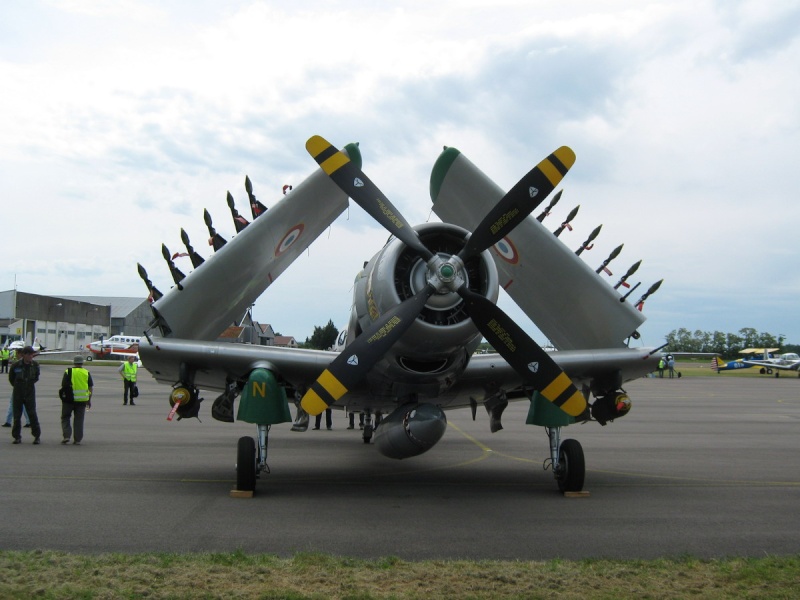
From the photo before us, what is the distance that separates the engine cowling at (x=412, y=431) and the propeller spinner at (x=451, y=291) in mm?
1027

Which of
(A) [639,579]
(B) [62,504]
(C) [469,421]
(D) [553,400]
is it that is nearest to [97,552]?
(B) [62,504]

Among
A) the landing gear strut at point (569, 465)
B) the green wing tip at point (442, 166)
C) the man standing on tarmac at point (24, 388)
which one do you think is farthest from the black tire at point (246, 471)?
the man standing on tarmac at point (24, 388)

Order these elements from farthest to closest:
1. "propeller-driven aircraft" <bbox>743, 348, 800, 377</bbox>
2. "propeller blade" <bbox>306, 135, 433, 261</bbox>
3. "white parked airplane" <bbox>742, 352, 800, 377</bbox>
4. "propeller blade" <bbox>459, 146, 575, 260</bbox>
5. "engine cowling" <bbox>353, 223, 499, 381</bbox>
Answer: "propeller-driven aircraft" <bbox>743, 348, 800, 377</bbox>
"white parked airplane" <bbox>742, 352, 800, 377</bbox>
"propeller blade" <bbox>306, 135, 433, 261</bbox>
"engine cowling" <bbox>353, 223, 499, 381</bbox>
"propeller blade" <bbox>459, 146, 575, 260</bbox>

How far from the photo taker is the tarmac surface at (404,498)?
255 inches

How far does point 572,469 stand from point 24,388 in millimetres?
10316

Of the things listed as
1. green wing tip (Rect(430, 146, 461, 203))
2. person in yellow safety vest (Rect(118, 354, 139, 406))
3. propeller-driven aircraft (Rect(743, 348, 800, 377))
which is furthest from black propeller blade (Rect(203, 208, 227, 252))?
propeller-driven aircraft (Rect(743, 348, 800, 377))

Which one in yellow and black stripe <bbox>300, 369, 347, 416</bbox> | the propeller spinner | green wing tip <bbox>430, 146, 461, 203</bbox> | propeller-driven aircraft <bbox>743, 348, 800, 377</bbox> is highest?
green wing tip <bbox>430, 146, 461, 203</bbox>

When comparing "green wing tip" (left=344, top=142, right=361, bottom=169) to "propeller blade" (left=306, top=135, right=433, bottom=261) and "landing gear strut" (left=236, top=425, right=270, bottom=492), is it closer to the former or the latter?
"propeller blade" (left=306, top=135, right=433, bottom=261)

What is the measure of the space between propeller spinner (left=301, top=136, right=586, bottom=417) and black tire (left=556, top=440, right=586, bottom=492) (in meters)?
1.15

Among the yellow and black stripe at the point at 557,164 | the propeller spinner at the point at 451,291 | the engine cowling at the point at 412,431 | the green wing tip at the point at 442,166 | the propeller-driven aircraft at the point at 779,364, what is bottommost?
the propeller-driven aircraft at the point at 779,364

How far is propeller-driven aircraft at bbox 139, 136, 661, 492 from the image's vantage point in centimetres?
794

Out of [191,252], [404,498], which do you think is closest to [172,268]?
[191,252]

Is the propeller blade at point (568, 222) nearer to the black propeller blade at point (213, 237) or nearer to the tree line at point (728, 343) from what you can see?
the black propeller blade at point (213, 237)

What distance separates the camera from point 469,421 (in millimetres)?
22406
